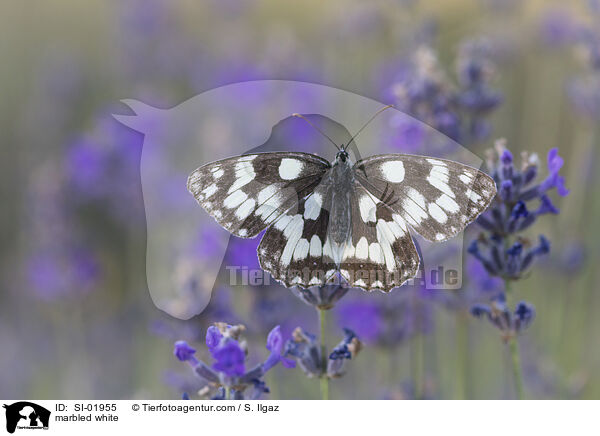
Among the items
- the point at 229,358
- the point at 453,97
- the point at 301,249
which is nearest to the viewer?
the point at 229,358

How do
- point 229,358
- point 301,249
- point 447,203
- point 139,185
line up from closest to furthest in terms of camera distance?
point 229,358 < point 447,203 < point 301,249 < point 139,185

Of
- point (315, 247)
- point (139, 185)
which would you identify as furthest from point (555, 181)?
point (139, 185)

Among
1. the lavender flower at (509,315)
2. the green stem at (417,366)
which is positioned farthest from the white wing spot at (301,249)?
the green stem at (417,366)

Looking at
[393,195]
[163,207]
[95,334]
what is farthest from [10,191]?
[393,195]

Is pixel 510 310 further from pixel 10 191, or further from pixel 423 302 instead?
pixel 10 191

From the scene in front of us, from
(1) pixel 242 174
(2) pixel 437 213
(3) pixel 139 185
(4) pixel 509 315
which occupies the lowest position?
(4) pixel 509 315

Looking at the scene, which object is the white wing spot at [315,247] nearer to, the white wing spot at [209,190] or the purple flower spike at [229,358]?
the white wing spot at [209,190]

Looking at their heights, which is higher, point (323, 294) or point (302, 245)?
point (302, 245)

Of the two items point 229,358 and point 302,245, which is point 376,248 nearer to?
point 302,245

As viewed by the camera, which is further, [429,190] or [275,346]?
[429,190]
